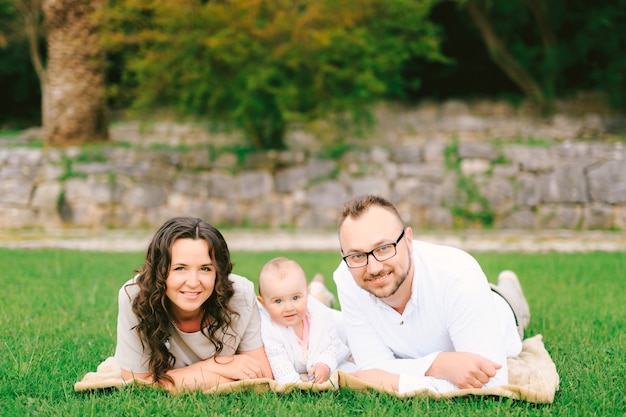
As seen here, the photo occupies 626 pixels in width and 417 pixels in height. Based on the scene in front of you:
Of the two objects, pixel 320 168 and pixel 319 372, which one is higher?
pixel 320 168

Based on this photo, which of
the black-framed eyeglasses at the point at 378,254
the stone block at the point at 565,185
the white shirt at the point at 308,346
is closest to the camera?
the black-framed eyeglasses at the point at 378,254

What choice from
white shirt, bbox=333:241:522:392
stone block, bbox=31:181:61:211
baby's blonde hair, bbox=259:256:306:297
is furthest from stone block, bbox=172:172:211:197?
white shirt, bbox=333:241:522:392

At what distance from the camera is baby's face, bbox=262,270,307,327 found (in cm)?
367

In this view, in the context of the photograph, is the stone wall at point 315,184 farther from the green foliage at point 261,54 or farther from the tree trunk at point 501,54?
the tree trunk at point 501,54

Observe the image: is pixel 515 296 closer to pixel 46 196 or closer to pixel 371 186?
pixel 371 186

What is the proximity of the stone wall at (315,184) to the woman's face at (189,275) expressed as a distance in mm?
7194

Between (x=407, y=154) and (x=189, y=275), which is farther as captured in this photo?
(x=407, y=154)

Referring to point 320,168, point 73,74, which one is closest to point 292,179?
point 320,168

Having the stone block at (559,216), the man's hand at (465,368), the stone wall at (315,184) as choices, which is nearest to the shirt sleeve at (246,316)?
the man's hand at (465,368)

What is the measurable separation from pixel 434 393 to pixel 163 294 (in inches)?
55.6

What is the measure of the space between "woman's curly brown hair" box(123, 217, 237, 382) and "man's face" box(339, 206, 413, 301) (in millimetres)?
661

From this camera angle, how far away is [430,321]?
3178 mm

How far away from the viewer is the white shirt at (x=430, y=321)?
3.02m

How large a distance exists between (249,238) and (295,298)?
5.74 m
